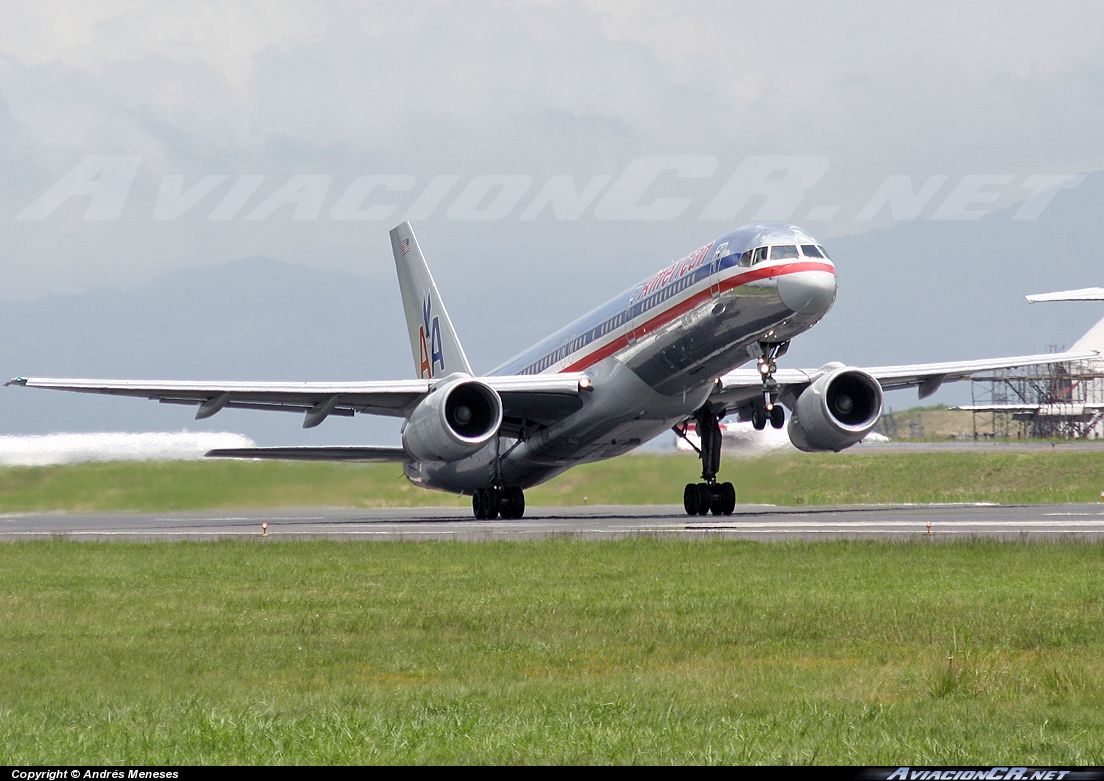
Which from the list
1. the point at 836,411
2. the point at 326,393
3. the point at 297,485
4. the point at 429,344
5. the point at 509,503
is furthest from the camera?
the point at 429,344

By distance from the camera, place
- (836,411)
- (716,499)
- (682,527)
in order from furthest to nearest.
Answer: (716,499)
(836,411)
(682,527)

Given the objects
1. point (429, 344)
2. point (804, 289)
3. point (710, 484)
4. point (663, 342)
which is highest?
point (429, 344)

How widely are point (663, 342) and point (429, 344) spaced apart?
1416cm

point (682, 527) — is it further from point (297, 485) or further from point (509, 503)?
point (297, 485)

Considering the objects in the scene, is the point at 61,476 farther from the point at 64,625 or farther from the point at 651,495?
the point at 64,625

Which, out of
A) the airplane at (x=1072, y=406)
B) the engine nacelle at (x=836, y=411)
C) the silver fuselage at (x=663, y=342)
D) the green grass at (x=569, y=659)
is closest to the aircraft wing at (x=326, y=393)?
the silver fuselage at (x=663, y=342)

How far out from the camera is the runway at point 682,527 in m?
25.8

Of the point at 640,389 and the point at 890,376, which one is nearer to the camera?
the point at 640,389

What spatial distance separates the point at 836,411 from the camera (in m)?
35.2

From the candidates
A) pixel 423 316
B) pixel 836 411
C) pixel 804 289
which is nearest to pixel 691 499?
pixel 836 411

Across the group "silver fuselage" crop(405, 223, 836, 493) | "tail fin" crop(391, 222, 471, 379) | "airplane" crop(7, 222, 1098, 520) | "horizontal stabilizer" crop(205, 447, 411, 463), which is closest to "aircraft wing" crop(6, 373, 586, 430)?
"airplane" crop(7, 222, 1098, 520)
